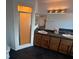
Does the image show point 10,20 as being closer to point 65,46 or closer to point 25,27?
point 25,27

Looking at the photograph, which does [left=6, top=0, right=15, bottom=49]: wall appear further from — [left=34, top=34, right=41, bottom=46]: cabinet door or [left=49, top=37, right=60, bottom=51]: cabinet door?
[left=49, top=37, right=60, bottom=51]: cabinet door

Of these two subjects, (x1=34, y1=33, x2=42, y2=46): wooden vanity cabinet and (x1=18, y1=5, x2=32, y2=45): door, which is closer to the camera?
(x1=18, y1=5, x2=32, y2=45): door

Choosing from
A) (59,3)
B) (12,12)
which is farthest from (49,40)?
(12,12)

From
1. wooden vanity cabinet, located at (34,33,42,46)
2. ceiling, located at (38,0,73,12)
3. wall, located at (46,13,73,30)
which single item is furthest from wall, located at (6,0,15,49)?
wall, located at (46,13,73,30)

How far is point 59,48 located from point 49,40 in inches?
23.7

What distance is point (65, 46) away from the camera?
4.16 meters

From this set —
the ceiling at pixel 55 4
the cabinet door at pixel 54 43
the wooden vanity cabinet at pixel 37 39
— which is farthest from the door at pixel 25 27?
the cabinet door at pixel 54 43

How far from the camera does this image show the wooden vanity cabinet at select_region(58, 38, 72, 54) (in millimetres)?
4036

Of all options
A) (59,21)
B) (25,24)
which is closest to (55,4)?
(59,21)

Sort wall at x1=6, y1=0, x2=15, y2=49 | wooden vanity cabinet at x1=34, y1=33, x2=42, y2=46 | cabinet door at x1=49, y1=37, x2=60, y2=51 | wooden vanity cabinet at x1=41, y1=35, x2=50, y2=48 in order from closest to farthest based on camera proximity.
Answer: cabinet door at x1=49, y1=37, x2=60, y2=51 < wall at x1=6, y1=0, x2=15, y2=49 < wooden vanity cabinet at x1=41, y1=35, x2=50, y2=48 < wooden vanity cabinet at x1=34, y1=33, x2=42, y2=46

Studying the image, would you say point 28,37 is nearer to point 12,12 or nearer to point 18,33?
point 18,33

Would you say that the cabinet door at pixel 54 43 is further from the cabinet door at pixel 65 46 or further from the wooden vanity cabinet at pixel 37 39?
the wooden vanity cabinet at pixel 37 39

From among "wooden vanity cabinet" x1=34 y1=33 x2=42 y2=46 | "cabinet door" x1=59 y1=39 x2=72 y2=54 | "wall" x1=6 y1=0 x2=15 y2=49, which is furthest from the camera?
"wooden vanity cabinet" x1=34 y1=33 x2=42 y2=46

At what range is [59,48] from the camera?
440cm
